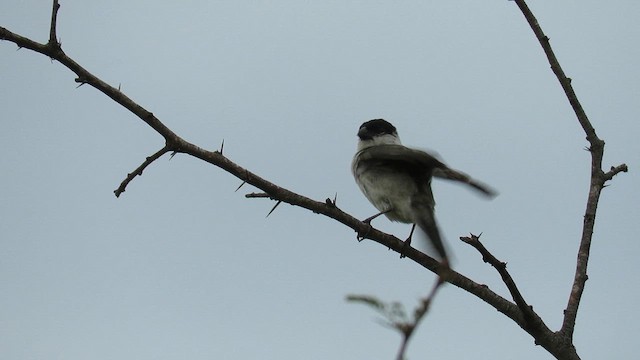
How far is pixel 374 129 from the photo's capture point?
10078 millimetres

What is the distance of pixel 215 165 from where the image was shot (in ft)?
16.8

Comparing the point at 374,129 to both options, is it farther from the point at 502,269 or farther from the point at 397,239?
the point at 502,269

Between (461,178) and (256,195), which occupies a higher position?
(461,178)

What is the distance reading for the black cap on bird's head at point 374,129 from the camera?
10.0 m

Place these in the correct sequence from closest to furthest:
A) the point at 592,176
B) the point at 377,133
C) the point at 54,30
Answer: the point at 54,30, the point at 592,176, the point at 377,133

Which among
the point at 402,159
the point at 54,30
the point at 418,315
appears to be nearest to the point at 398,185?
the point at 402,159

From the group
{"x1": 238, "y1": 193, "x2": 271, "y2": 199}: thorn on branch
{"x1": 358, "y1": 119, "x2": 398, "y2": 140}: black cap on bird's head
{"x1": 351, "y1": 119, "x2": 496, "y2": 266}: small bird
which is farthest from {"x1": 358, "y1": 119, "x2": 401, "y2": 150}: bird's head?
{"x1": 238, "y1": 193, "x2": 271, "y2": 199}: thorn on branch

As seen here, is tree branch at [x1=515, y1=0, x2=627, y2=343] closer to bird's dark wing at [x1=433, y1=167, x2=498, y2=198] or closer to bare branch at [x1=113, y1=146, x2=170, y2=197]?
bird's dark wing at [x1=433, y1=167, x2=498, y2=198]

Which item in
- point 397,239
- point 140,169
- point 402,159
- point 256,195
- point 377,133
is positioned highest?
point 377,133

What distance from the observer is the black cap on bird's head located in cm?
1001

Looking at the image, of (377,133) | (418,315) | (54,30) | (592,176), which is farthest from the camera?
(377,133)

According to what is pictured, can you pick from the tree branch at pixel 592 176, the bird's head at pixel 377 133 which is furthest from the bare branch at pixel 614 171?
the bird's head at pixel 377 133

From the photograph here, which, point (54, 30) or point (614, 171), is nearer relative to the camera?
point (54, 30)

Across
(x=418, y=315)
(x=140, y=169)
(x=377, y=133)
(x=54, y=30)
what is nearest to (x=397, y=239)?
(x=140, y=169)
